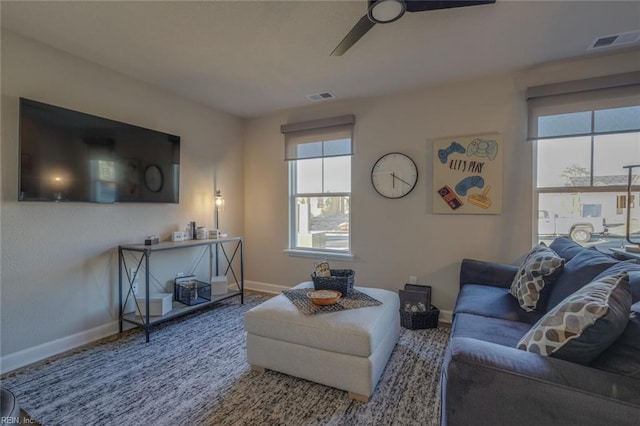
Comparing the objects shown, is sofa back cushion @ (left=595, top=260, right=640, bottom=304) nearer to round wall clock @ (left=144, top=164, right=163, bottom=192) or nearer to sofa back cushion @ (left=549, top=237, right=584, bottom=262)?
sofa back cushion @ (left=549, top=237, right=584, bottom=262)

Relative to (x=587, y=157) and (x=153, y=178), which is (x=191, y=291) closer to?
(x=153, y=178)

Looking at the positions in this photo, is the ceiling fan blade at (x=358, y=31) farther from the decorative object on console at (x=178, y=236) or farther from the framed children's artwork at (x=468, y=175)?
the decorative object on console at (x=178, y=236)

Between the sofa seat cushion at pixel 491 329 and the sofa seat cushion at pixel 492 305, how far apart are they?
0.22 feet

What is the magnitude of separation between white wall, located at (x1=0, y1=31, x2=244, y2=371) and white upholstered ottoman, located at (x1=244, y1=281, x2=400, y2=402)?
1.68 m

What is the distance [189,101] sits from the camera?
143 inches

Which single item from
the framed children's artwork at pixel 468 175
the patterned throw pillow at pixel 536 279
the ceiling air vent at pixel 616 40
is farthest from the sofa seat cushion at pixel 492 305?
the ceiling air vent at pixel 616 40

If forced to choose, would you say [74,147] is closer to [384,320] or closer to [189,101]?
[189,101]

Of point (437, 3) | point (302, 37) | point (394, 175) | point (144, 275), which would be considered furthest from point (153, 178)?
point (437, 3)

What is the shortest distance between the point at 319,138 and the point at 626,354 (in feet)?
11.0

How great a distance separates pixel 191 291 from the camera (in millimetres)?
3289

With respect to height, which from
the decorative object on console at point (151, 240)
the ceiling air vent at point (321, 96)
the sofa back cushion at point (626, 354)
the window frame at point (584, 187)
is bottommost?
the sofa back cushion at point (626, 354)

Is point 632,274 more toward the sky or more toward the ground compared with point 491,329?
more toward the sky

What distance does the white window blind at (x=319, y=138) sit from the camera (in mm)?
3694

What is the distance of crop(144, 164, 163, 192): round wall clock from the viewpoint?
308 centimetres
